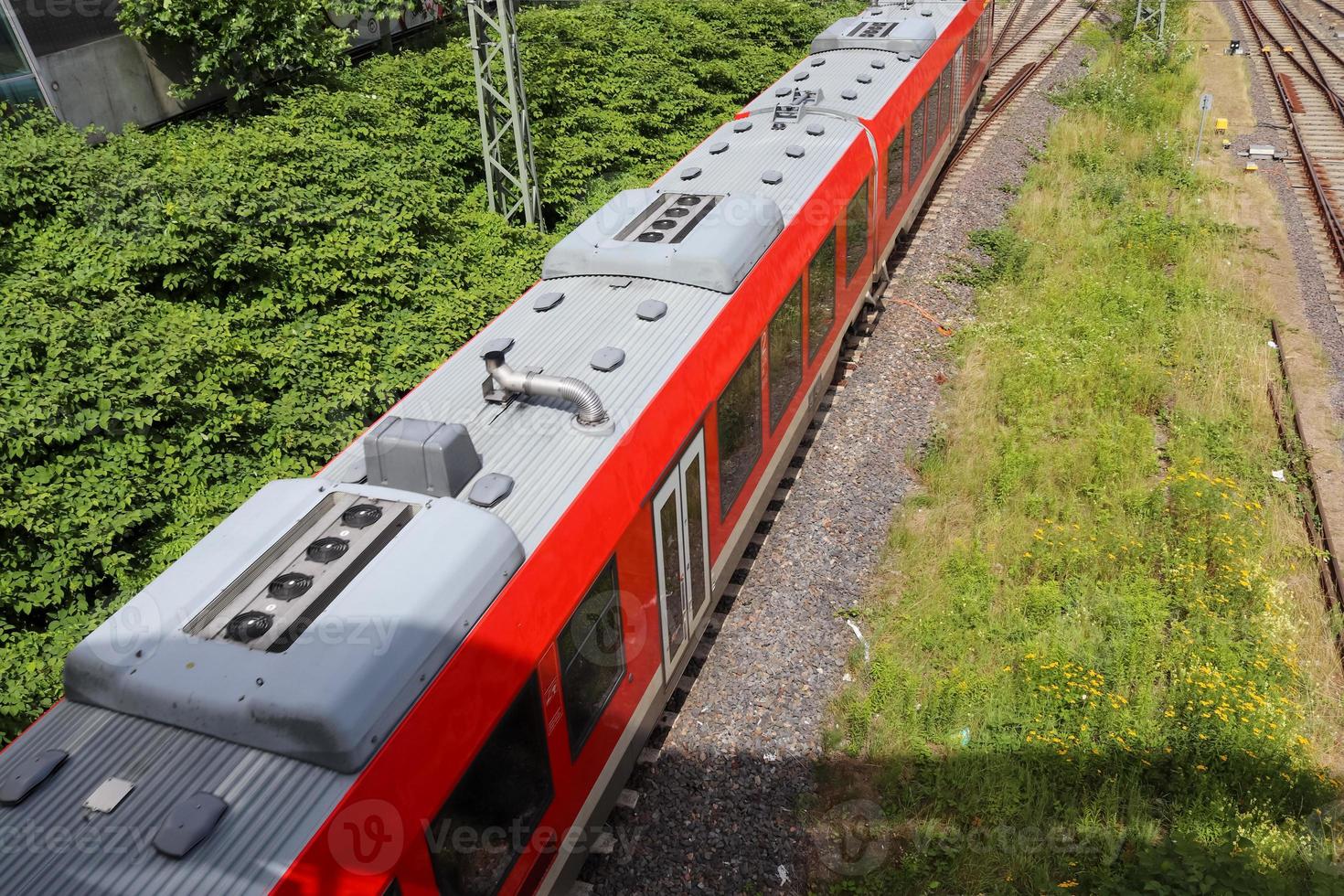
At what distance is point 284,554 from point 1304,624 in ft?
29.5

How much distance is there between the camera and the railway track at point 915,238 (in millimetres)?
7578

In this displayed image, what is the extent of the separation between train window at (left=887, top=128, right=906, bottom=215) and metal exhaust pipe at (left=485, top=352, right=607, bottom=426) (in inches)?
324

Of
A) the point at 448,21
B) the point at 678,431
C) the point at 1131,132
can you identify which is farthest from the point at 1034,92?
the point at 678,431

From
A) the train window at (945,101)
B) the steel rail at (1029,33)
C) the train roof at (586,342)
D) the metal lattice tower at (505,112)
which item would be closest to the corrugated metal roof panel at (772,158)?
the train roof at (586,342)

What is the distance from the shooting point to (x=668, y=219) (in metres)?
8.87

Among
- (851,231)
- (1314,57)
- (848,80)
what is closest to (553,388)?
(851,231)

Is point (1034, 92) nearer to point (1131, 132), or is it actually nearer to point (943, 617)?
point (1131, 132)

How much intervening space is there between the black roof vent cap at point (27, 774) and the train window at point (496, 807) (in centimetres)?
171

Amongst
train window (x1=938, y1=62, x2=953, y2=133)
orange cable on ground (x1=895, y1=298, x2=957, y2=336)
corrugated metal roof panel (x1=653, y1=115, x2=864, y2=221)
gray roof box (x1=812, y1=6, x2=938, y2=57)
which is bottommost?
orange cable on ground (x1=895, y1=298, x2=957, y2=336)

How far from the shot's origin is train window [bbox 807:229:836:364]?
9.95 meters

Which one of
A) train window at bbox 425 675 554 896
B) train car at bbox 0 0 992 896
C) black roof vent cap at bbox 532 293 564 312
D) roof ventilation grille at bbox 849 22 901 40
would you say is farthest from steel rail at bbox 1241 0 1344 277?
train window at bbox 425 675 554 896

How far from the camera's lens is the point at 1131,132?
2077 cm

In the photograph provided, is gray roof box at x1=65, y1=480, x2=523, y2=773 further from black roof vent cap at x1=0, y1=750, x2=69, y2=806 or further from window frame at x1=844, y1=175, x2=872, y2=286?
window frame at x1=844, y1=175, x2=872, y2=286

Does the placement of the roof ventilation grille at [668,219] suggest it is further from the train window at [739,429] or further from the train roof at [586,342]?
the train window at [739,429]
